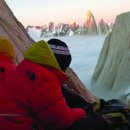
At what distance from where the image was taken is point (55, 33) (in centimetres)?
14888

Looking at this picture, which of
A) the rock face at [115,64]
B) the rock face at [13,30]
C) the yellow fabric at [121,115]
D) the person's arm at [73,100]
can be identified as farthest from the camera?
the rock face at [115,64]

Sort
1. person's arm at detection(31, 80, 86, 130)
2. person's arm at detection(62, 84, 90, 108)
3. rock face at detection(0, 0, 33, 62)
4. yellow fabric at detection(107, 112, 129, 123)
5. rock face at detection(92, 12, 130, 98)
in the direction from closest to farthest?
person's arm at detection(31, 80, 86, 130) → yellow fabric at detection(107, 112, 129, 123) → person's arm at detection(62, 84, 90, 108) → rock face at detection(0, 0, 33, 62) → rock face at detection(92, 12, 130, 98)

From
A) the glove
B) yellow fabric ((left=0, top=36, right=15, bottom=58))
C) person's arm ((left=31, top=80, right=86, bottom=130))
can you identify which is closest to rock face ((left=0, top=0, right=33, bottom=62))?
yellow fabric ((left=0, top=36, right=15, bottom=58))

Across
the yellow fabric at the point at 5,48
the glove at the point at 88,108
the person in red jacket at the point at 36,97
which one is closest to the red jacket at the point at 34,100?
the person in red jacket at the point at 36,97

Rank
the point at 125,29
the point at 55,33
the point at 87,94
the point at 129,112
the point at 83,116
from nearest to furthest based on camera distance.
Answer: the point at 83,116 → the point at 129,112 → the point at 87,94 → the point at 125,29 → the point at 55,33

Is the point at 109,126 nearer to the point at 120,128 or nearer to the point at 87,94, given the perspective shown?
the point at 120,128

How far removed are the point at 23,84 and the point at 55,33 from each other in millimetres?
146366

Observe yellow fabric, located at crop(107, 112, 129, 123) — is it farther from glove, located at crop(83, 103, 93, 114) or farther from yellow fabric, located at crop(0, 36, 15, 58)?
yellow fabric, located at crop(0, 36, 15, 58)

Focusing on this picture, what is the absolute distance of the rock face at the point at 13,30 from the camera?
19.6 ft

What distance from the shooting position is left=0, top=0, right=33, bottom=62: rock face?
19.6 feet

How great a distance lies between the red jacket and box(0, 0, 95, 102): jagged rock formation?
8.21 ft

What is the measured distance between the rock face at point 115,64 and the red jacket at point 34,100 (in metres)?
11.6

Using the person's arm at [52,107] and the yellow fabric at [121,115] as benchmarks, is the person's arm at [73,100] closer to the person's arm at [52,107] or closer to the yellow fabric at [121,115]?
the yellow fabric at [121,115]

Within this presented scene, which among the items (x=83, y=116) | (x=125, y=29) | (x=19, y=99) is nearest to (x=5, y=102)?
(x=19, y=99)
